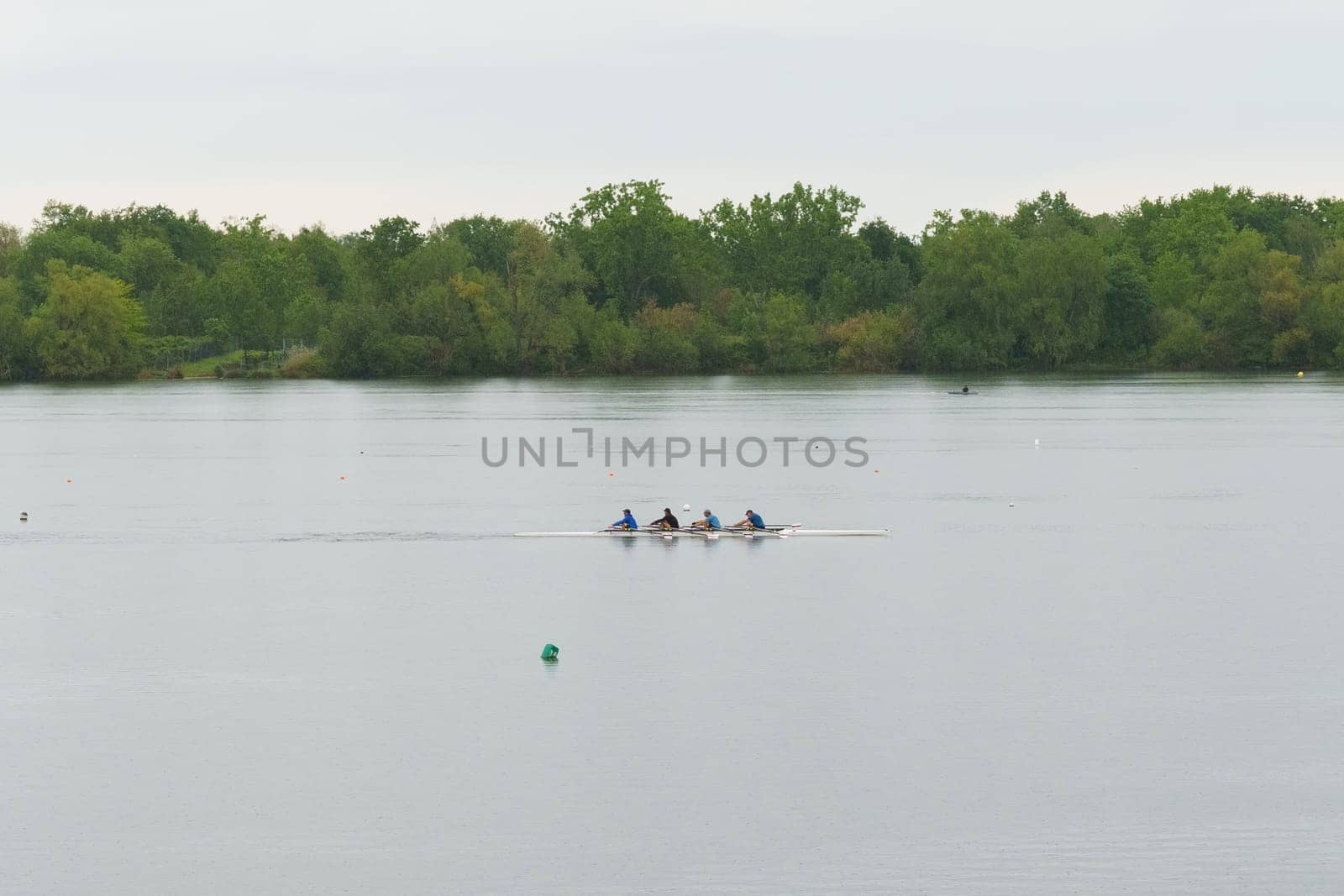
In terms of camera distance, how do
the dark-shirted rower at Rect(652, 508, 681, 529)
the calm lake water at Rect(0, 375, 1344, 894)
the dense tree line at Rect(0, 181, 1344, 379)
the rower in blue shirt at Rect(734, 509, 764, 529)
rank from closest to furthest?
the calm lake water at Rect(0, 375, 1344, 894) < the rower in blue shirt at Rect(734, 509, 764, 529) < the dark-shirted rower at Rect(652, 508, 681, 529) < the dense tree line at Rect(0, 181, 1344, 379)

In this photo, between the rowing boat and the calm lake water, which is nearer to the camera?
the calm lake water

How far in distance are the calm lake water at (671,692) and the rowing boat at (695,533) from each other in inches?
14.8

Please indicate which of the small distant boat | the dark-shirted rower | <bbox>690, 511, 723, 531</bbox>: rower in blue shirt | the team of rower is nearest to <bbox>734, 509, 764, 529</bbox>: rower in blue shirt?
A: the team of rower

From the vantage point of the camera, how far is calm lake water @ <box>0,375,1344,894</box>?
63.6ft

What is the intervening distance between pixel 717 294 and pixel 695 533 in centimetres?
13849

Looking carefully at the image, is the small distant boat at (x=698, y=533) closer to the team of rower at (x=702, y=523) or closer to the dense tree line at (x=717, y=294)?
the team of rower at (x=702, y=523)

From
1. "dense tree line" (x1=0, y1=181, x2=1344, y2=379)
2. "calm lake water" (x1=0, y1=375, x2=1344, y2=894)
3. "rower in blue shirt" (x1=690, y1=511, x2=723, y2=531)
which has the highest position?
"dense tree line" (x1=0, y1=181, x2=1344, y2=379)

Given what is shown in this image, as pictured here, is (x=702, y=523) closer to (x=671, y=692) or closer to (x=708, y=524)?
(x=708, y=524)

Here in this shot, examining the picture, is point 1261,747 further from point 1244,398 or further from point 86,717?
point 1244,398

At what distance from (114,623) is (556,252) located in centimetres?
13614

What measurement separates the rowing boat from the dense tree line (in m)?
Result: 113

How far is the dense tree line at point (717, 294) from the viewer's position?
516 ft

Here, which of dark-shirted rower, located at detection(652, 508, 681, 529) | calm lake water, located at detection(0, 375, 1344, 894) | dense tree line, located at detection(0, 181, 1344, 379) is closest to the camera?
calm lake water, located at detection(0, 375, 1344, 894)

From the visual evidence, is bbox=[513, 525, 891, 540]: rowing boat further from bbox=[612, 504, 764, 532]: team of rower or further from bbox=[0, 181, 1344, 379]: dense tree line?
bbox=[0, 181, 1344, 379]: dense tree line
